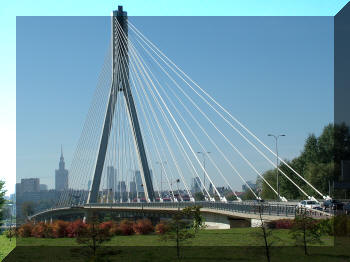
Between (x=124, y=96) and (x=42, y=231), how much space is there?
1578 cm

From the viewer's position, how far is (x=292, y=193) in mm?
73188

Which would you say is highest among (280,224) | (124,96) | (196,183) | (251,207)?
(124,96)

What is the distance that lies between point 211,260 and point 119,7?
4064 centimetres

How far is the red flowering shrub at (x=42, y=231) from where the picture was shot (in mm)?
42062

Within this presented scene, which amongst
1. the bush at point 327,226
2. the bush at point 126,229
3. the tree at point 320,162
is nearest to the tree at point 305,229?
the bush at point 327,226

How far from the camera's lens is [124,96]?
52.8 metres

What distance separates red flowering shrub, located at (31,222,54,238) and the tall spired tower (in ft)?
39.8

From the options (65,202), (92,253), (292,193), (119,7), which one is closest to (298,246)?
(92,253)

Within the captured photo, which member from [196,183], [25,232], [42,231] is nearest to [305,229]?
[42,231]

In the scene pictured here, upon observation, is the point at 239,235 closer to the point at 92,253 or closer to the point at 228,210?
the point at 228,210

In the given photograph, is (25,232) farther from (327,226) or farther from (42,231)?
(327,226)

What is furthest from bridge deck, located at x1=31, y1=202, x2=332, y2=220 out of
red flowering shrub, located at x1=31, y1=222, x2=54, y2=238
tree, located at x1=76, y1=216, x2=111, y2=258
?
red flowering shrub, located at x1=31, y1=222, x2=54, y2=238

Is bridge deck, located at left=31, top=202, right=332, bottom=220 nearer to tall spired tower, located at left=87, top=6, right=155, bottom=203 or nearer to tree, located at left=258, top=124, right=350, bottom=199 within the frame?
tall spired tower, located at left=87, top=6, right=155, bottom=203

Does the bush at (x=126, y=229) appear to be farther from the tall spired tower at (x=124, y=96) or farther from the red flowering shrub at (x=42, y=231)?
the tall spired tower at (x=124, y=96)
